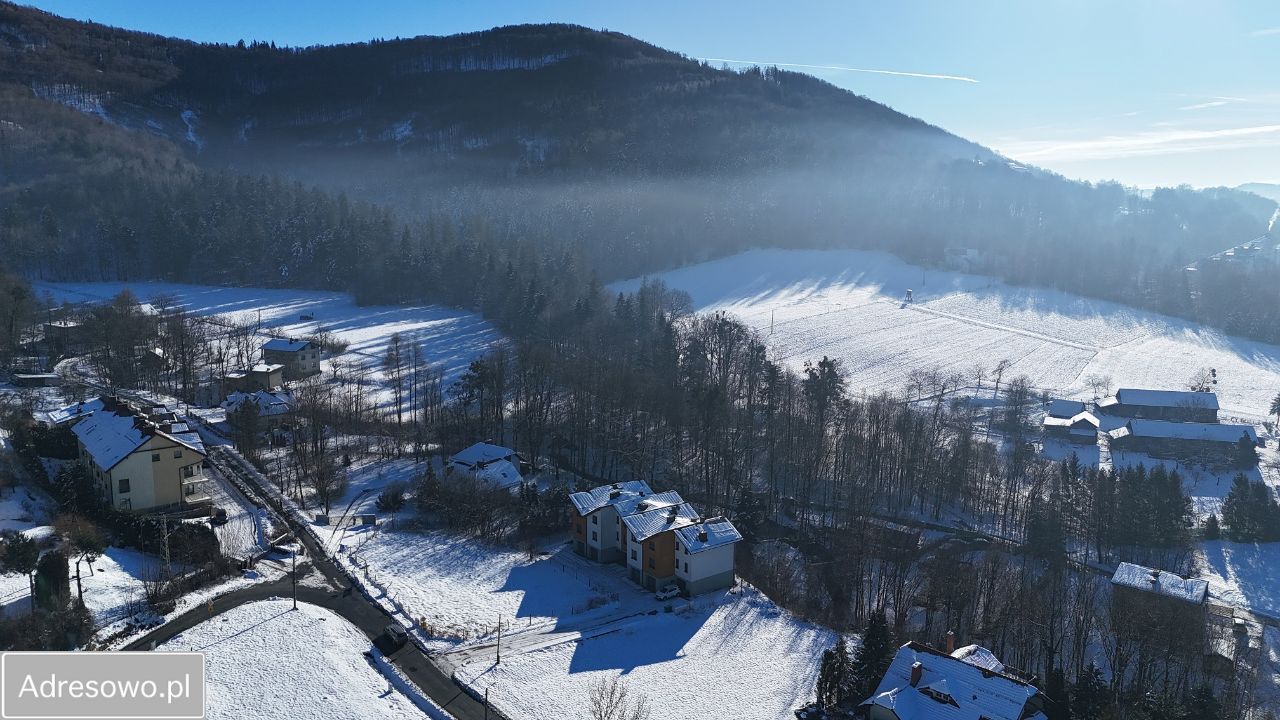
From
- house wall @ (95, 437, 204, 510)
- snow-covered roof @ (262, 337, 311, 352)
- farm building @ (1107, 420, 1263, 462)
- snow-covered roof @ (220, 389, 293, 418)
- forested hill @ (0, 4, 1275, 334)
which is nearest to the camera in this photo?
house wall @ (95, 437, 204, 510)

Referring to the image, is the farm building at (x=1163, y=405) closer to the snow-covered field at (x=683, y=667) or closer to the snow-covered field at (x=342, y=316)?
the snow-covered field at (x=683, y=667)

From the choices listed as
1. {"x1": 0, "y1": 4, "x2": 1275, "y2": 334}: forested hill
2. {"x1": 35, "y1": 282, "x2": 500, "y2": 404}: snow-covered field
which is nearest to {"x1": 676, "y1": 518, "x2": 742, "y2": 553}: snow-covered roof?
{"x1": 35, "y1": 282, "x2": 500, "y2": 404}: snow-covered field

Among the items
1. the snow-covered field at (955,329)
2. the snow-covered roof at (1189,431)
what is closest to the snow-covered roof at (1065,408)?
the snow-covered roof at (1189,431)

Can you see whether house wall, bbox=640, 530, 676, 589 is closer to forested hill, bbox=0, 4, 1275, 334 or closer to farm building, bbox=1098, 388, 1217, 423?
farm building, bbox=1098, 388, 1217, 423

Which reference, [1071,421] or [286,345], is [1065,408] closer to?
[1071,421]

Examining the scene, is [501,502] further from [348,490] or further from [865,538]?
[865,538]

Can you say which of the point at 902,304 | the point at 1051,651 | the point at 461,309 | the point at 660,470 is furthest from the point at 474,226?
the point at 1051,651
